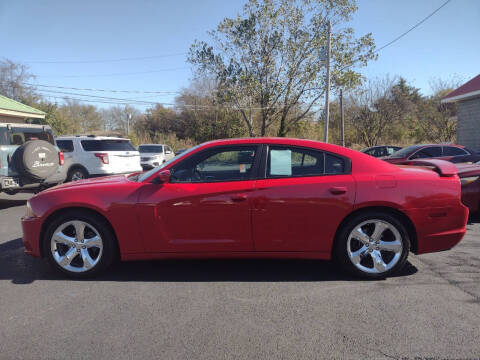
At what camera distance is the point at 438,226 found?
3611 mm

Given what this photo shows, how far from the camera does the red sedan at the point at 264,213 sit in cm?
353

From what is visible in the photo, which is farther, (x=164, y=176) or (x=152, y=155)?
(x=152, y=155)

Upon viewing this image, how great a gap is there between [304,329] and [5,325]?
7.89 feet

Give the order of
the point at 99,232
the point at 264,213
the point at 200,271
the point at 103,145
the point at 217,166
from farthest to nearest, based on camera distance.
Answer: the point at 103,145 < the point at 200,271 < the point at 217,166 < the point at 99,232 < the point at 264,213

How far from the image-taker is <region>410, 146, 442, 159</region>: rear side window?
10680mm

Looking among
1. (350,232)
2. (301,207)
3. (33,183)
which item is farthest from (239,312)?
(33,183)

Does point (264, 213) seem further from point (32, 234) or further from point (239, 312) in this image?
point (32, 234)

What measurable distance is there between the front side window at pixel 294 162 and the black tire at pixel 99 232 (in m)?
1.83

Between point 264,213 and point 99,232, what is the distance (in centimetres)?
176

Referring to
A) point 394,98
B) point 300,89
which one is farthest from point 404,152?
point 394,98

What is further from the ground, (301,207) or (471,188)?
(301,207)

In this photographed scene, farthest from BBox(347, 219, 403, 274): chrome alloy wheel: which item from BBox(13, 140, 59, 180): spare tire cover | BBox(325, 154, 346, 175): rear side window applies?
BBox(13, 140, 59, 180): spare tire cover

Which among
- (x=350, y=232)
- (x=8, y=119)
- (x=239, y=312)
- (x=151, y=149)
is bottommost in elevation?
(x=239, y=312)

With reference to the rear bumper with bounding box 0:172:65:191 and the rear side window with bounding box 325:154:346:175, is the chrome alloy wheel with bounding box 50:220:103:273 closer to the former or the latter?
the rear side window with bounding box 325:154:346:175
